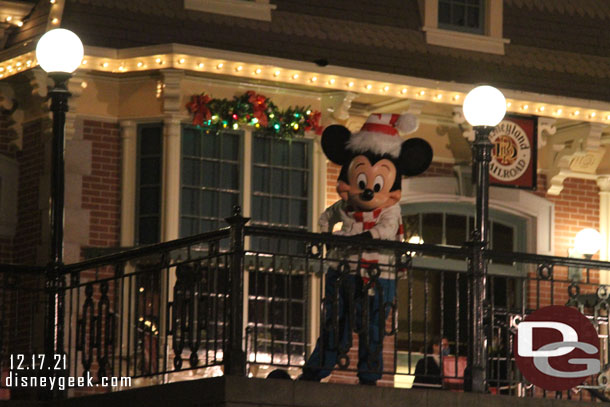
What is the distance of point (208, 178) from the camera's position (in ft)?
59.6

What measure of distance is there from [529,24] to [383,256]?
6.93m

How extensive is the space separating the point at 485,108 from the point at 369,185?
3.84 ft

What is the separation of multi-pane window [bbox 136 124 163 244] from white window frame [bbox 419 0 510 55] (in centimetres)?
335

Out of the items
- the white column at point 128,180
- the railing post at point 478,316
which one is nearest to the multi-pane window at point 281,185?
the white column at point 128,180

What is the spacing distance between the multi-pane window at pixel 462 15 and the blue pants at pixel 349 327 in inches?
285

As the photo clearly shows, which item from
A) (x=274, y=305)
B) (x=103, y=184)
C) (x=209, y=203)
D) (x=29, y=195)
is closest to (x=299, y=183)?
(x=209, y=203)

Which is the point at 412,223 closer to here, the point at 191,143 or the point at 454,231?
the point at 454,231

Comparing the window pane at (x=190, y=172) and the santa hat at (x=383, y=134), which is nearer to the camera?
the santa hat at (x=383, y=134)

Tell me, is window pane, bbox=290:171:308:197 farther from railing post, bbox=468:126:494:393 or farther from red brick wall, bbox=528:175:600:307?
railing post, bbox=468:126:494:393

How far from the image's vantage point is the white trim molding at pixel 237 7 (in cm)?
1825

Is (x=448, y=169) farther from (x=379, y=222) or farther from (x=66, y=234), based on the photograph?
(x=379, y=222)

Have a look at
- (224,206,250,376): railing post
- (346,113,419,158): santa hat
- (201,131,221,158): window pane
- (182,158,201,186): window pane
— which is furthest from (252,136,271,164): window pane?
(224,206,250,376): railing post

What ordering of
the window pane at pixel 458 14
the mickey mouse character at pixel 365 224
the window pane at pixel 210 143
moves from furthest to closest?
1. the window pane at pixel 458 14
2. the window pane at pixel 210 143
3. the mickey mouse character at pixel 365 224

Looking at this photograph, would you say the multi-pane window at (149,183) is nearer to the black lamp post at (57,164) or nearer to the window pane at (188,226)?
the window pane at (188,226)
